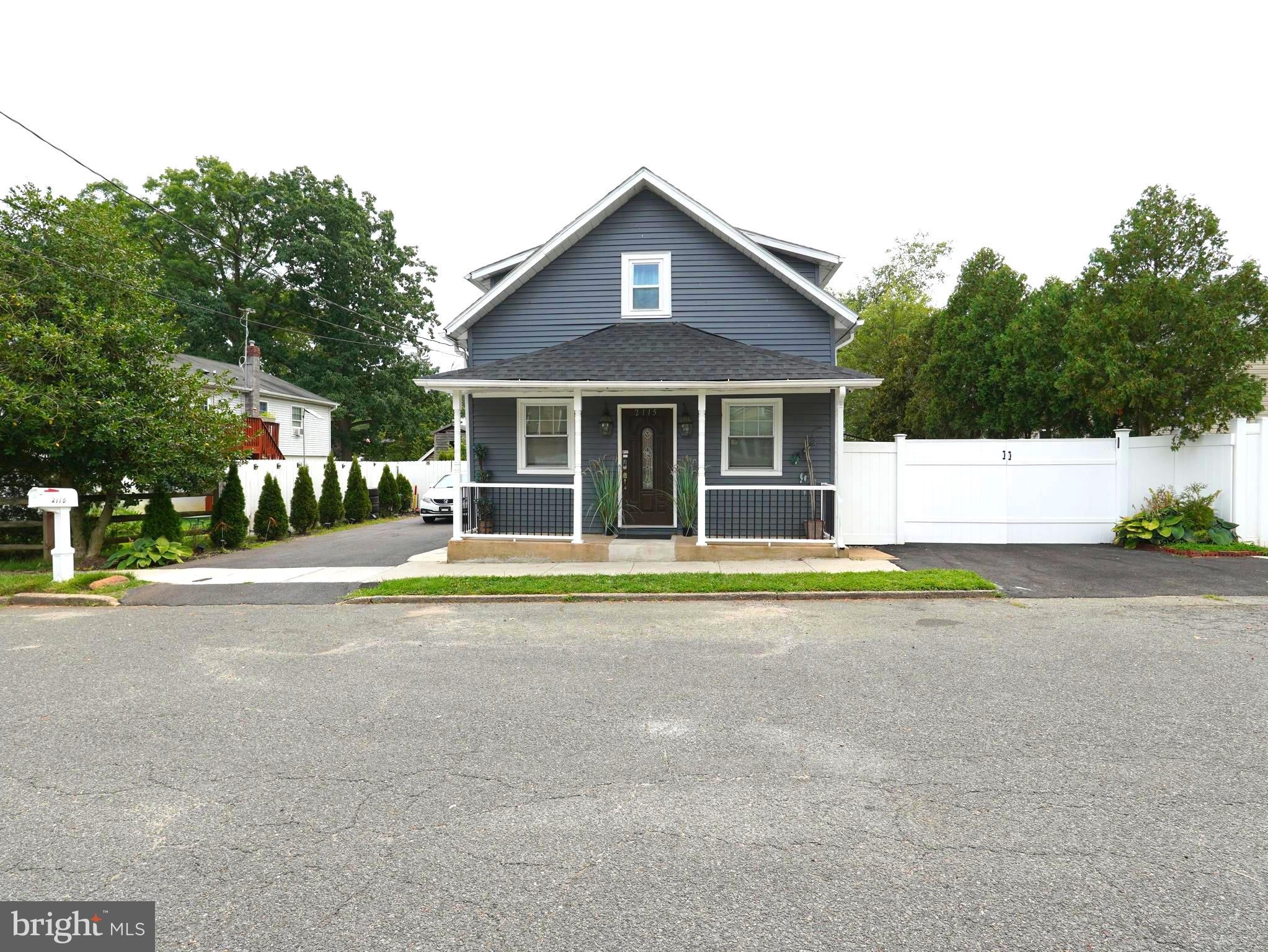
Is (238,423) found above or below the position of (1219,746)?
above

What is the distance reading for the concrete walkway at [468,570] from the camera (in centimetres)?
1045

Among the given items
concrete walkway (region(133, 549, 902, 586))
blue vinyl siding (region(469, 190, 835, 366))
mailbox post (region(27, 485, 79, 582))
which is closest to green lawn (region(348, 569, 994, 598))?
concrete walkway (region(133, 549, 902, 586))

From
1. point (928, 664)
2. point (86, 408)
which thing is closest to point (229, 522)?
point (86, 408)

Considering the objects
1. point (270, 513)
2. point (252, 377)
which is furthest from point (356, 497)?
point (252, 377)

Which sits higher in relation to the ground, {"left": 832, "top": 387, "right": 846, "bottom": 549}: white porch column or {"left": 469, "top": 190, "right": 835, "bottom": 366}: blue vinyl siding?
{"left": 469, "top": 190, "right": 835, "bottom": 366}: blue vinyl siding

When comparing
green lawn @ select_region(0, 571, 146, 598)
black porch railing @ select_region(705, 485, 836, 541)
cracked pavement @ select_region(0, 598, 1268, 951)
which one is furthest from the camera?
black porch railing @ select_region(705, 485, 836, 541)

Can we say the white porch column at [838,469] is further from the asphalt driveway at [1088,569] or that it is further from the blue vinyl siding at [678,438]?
the asphalt driveway at [1088,569]

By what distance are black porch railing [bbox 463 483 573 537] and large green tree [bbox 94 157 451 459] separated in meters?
28.4

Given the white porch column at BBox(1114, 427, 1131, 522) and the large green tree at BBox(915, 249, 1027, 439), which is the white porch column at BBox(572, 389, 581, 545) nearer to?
the white porch column at BBox(1114, 427, 1131, 522)

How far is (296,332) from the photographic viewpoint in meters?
43.0

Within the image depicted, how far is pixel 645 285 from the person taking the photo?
1397 cm

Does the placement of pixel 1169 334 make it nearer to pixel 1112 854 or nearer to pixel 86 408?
pixel 1112 854

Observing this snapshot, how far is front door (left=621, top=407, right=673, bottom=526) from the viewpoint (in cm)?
1340

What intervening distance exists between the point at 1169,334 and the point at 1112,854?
12.6 meters
